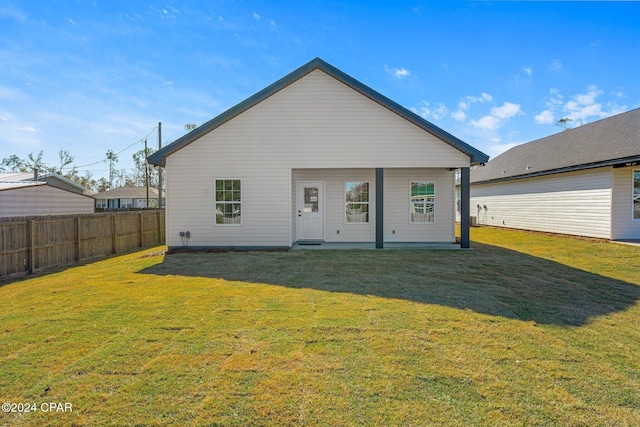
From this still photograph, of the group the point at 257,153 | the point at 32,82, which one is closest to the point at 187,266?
the point at 257,153

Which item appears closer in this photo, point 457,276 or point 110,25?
point 457,276

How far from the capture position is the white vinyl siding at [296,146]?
10.5m

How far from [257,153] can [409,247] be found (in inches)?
238

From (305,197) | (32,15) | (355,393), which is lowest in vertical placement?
(355,393)

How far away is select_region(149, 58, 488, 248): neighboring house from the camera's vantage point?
1043cm

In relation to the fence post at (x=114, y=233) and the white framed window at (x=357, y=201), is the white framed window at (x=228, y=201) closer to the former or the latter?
the fence post at (x=114, y=233)

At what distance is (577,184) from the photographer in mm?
13734

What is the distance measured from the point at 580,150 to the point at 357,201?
1118 cm

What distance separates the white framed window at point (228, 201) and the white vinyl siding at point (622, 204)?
13938 mm

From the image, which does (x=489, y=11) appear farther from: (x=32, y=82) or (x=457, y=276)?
(x=32, y=82)

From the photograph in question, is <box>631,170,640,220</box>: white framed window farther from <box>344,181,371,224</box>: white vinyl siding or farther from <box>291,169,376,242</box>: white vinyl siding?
<box>344,181,371,224</box>: white vinyl siding

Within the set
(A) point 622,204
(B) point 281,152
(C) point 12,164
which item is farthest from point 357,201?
(C) point 12,164

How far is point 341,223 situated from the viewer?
39.7 feet

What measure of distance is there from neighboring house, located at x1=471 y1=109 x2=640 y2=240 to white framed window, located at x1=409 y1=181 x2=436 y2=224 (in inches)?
267
